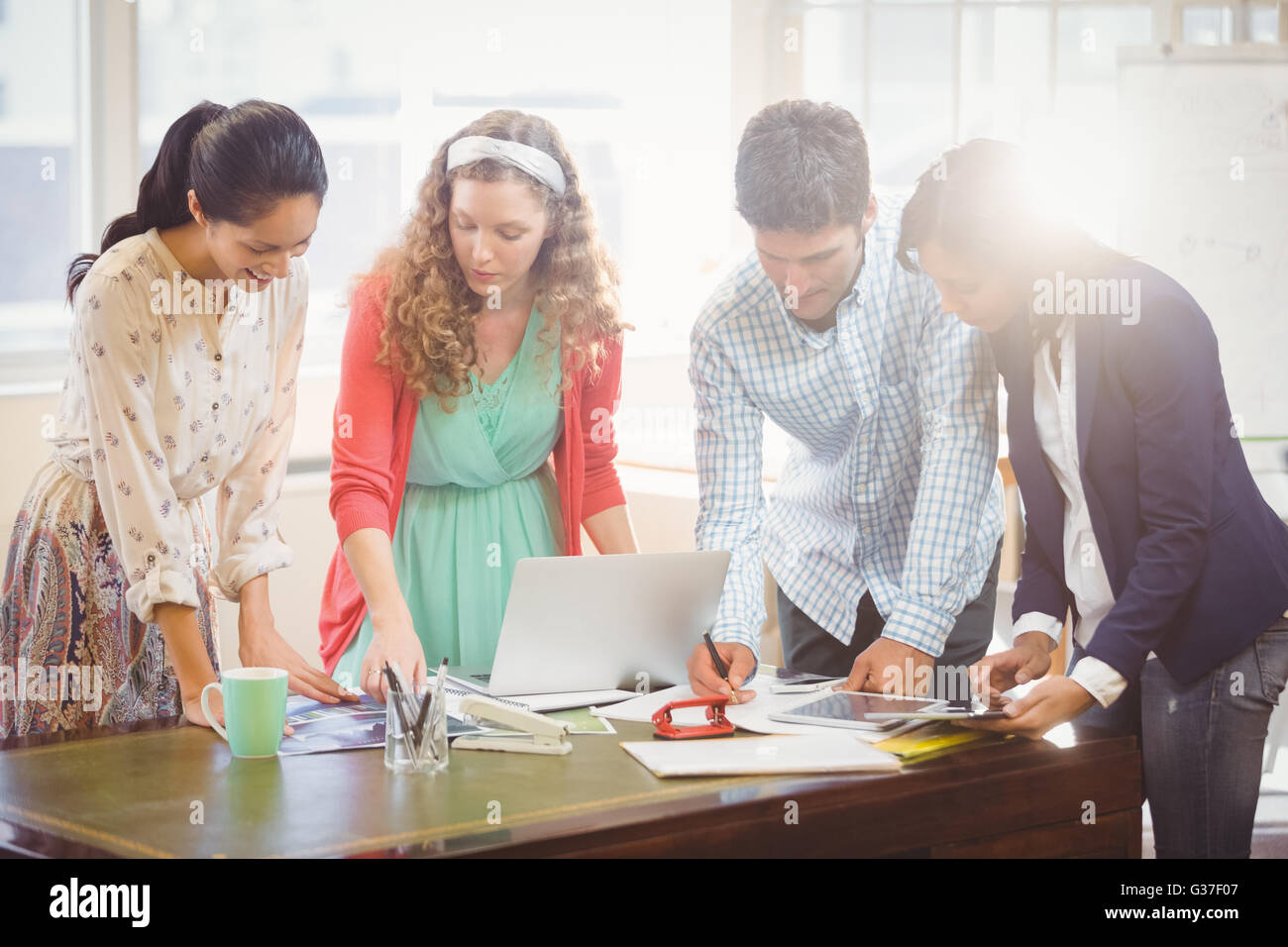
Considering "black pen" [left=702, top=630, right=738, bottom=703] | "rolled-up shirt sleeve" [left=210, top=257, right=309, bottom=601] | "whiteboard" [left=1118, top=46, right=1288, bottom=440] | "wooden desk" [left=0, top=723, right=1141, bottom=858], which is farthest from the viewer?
"whiteboard" [left=1118, top=46, right=1288, bottom=440]

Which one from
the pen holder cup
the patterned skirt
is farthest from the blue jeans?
the patterned skirt

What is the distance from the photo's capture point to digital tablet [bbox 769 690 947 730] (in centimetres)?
169

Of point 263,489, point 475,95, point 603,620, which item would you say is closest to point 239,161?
point 263,489

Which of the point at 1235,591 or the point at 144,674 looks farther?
the point at 144,674

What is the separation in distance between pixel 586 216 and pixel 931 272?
0.63m

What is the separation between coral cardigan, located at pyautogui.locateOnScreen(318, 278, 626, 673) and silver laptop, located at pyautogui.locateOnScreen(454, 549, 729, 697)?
285 millimetres

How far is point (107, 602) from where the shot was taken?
2004 millimetres

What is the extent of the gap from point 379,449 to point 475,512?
0.66 ft

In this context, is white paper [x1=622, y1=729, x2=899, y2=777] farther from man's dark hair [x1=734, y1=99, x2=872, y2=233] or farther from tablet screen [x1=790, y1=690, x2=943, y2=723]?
man's dark hair [x1=734, y1=99, x2=872, y2=233]

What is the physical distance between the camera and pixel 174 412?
1895mm

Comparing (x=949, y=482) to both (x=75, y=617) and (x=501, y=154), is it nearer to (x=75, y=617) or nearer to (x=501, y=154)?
(x=501, y=154)

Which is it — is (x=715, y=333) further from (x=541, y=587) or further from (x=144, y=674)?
(x=144, y=674)
